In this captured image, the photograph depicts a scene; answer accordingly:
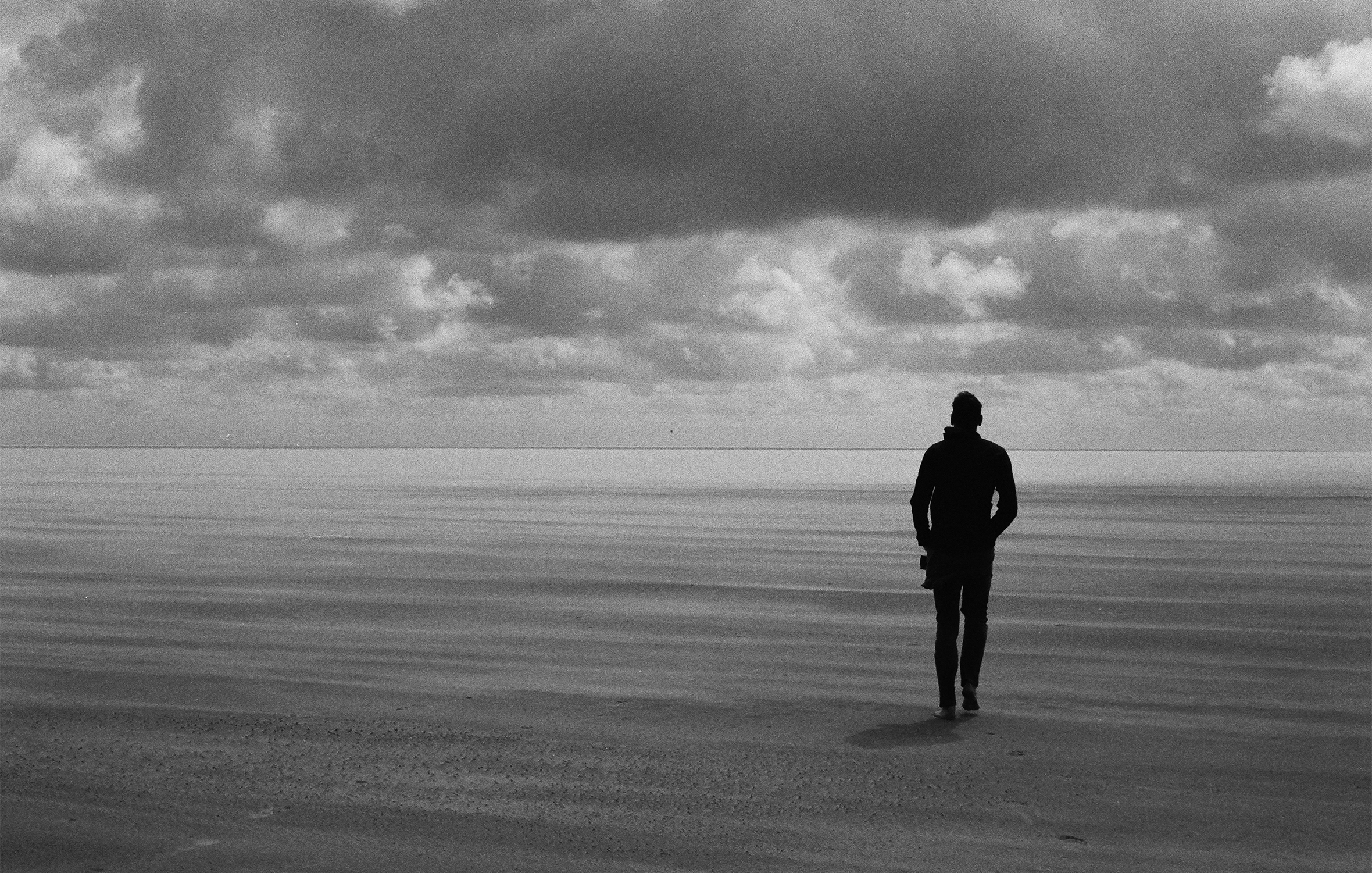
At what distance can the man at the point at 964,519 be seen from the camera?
9953 mm

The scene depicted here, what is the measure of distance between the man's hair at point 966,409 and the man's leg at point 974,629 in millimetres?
1099

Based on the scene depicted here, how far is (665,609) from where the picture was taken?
16.0 m

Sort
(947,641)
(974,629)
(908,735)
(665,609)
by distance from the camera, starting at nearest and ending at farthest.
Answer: (908,735)
(947,641)
(974,629)
(665,609)

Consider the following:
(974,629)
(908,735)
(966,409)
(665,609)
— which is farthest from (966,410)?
(665,609)

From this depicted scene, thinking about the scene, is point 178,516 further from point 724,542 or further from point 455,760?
point 455,760

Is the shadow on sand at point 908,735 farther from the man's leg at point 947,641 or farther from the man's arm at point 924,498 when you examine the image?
the man's arm at point 924,498

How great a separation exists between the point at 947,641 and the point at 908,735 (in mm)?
1096

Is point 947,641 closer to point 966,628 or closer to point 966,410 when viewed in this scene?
point 966,628

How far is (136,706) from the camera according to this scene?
9.84 m

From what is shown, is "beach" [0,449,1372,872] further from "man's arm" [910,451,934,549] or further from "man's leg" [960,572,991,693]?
"man's arm" [910,451,934,549]

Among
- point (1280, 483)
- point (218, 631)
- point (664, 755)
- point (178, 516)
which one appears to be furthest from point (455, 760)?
point (1280, 483)

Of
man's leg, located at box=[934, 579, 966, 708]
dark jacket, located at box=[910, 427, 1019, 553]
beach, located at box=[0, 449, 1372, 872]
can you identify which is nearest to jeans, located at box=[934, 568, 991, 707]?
man's leg, located at box=[934, 579, 966, 708]

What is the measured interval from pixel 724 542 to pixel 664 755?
749 inches

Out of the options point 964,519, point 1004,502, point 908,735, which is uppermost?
point 1004,502
